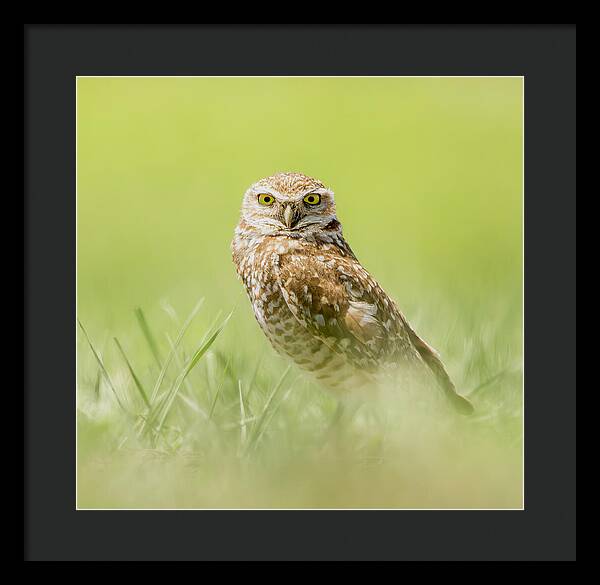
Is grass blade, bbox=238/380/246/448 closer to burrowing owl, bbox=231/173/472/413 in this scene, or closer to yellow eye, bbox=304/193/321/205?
burrowing owl, bbox=231/173/472/413

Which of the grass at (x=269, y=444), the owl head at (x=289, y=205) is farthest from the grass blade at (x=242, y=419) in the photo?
the owl head at (x=289, y=205)

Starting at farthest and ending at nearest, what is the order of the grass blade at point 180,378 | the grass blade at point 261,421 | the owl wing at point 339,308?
the owl wing at point 339,308
the grass blade at point 180,378
the grass blade at point 261,421

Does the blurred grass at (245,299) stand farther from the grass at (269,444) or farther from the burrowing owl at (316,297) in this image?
the burrowing owl at (316,297)

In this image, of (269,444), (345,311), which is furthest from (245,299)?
(269,444)

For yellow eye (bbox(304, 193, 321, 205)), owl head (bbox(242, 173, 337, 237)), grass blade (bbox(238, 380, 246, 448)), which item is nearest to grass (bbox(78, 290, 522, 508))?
grass blade (bbox(238, 380, 246, 448))

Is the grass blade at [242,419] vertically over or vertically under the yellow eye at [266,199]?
under

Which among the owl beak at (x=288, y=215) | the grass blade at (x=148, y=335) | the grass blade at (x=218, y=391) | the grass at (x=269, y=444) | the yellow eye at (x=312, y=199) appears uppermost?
the yellow eye at (x=312, y=199)
